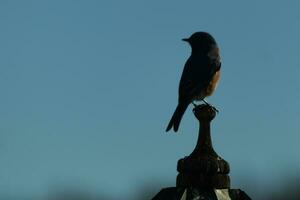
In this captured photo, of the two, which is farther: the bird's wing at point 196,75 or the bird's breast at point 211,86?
the bird's breast at point 211,86

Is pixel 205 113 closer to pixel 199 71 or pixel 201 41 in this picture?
pixel 199 71

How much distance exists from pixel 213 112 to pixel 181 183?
592 millimetres

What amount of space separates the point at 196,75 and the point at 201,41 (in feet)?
2.66

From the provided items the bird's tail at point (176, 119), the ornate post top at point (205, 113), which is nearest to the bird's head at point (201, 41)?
the bird's tail at point (176, 119)

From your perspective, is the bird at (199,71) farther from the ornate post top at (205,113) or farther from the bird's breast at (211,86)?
the ornate post top at (205,113)

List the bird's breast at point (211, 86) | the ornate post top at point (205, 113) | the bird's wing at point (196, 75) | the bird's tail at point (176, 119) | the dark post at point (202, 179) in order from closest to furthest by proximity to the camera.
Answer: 1. the dark post at point (202, 179)
2. the ornate post top at point (205, 113)
3. the bird's tail at point (176, 119)
4. the bird's wing at point (196, 75)
5. the bird's breast at point (211, 86)

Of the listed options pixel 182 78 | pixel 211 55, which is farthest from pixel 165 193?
pixel 211 55

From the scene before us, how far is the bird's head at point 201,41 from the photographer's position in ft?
35.7

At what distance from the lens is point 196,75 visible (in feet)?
33.9

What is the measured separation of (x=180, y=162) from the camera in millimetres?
3803

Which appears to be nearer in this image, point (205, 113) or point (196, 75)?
point (205, 113)

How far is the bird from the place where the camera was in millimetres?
10258

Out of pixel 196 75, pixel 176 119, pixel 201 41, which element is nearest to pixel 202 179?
pixel 176 119

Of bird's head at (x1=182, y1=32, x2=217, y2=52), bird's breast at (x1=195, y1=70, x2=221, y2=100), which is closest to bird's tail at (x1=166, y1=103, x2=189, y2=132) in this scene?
bird's breast at (x1=195, y1=70, x2=221, y2=100)
